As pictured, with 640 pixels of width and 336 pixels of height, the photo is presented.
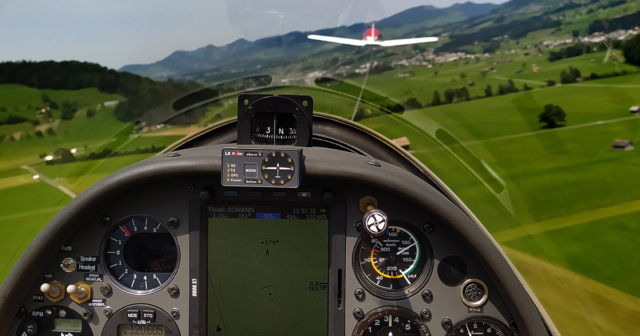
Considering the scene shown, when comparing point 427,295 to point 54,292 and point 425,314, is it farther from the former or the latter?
point 54,292

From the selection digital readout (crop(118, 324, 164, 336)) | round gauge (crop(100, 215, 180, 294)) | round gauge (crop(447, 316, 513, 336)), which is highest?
round gauge (crop(100, 215, 180, 294))

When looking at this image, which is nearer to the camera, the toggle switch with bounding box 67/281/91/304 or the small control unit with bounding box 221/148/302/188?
the small control unit with bounding box 221/148/302/188

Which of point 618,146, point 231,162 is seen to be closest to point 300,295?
point 231,162

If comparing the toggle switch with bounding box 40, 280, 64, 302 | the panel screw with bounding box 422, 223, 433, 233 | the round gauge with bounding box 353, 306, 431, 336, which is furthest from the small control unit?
the toggle switch with bounding box 40, 280, 64, 302

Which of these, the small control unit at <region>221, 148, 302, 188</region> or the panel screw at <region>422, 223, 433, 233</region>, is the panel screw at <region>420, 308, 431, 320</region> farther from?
the small control unit at <region>221, 148, 302, 188</region>

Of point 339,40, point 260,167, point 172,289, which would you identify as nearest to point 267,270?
point 172,289

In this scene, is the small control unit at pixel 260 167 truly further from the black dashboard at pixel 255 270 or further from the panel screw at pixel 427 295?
the panel screw at pixel 427 295

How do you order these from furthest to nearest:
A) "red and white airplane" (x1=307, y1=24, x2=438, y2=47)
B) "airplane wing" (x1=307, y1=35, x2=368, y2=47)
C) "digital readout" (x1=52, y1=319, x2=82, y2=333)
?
"red and white airplane" (x1=307, y1=24, x2=438, y2=47) < "airplane wing" (x1=307, y1=35, x2=368, y2=47) < "digital readout" (x1=52, y1=319, x2=82, y2=333)
